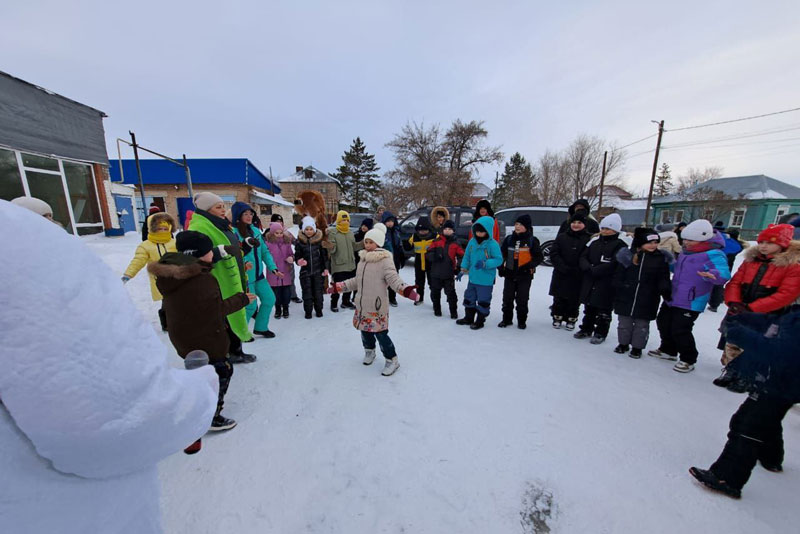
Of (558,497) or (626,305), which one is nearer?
(558,497)

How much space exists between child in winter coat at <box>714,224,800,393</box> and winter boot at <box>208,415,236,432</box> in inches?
161

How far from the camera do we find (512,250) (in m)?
4.94

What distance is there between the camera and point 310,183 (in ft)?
139

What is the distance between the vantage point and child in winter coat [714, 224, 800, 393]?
2721mm

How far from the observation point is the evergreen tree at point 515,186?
37094mm

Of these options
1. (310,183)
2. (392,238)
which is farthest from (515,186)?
(392,238)

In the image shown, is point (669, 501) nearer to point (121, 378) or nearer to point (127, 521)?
point (127, 521)

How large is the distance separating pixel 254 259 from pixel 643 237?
4.95 metres

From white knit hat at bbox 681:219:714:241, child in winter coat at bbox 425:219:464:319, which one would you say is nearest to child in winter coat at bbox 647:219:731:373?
white knit hat at bbox 681:219:714:241

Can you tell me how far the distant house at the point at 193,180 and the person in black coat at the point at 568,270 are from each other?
77.3 feet

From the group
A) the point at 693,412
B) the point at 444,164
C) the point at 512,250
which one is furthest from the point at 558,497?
the point at 444,164

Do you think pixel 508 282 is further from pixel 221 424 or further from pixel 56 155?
pixel 56 155

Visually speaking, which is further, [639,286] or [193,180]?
[193,180]

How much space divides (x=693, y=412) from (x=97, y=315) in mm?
4138
